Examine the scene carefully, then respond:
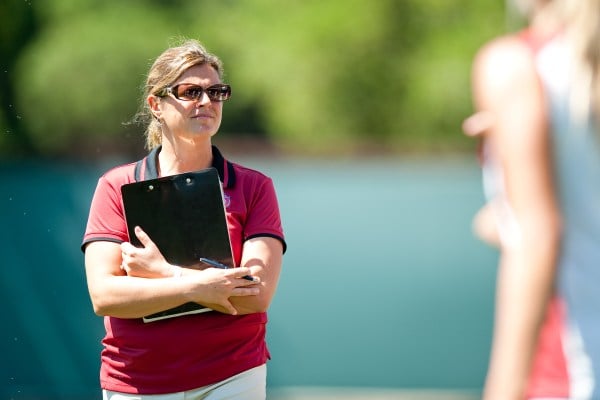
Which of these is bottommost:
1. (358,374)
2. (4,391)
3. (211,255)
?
(358,374)

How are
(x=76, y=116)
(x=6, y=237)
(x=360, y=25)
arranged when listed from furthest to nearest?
1. (x=76, y=116)
2. (x=360, y=25)
3. (x=6, y=237)

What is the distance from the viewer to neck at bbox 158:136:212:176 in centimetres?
296

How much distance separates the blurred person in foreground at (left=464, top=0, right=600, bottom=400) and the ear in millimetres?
1534

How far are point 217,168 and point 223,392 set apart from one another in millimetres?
678

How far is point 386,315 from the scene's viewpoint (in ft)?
24.2

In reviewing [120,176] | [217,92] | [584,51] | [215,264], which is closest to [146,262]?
[215,264]

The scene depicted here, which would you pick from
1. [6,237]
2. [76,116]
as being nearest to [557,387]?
[6,237]

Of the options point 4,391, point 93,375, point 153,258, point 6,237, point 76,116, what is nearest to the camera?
point 153,258

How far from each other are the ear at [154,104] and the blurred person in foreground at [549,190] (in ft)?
5.03

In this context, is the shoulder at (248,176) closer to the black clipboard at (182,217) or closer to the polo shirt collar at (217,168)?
the polo shirt collar at (217,168)

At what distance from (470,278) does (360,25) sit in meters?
10.1

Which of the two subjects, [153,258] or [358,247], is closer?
[153,258]

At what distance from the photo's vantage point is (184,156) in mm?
2965

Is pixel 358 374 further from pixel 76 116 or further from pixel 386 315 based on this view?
pixel 76 116
